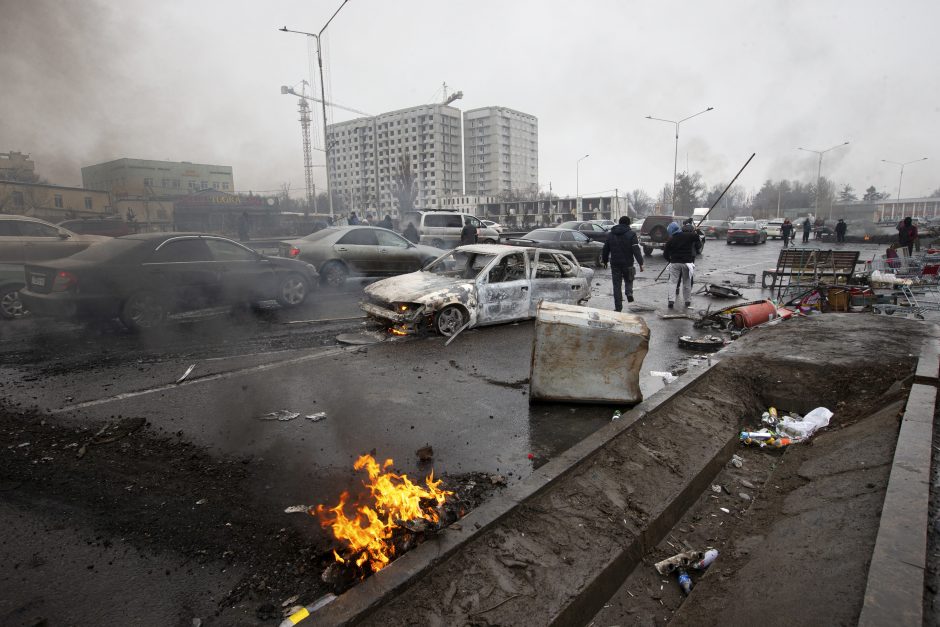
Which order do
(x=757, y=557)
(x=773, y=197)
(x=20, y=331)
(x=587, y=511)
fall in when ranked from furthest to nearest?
1. (x=773, y=197)
2. (x=20, y=331)
3. (x=587, y=511)
4. (x=757, y=557)

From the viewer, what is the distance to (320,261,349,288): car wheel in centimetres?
1166

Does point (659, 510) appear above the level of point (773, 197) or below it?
below

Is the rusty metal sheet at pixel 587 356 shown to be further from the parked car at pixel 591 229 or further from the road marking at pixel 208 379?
the parked car at pixel 591 229

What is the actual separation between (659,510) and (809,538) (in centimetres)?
87

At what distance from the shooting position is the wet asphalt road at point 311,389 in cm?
413

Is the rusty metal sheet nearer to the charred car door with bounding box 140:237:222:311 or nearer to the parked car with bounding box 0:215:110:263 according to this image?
the charred car door with bounding box 140:237:222:311

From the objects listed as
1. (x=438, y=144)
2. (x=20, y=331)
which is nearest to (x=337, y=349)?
(x=20, y=331)

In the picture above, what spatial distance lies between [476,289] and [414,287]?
97 cm

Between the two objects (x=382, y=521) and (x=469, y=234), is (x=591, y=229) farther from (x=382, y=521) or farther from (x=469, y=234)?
(x=382, y=521)

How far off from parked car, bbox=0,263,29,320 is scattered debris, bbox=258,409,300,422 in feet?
21.5

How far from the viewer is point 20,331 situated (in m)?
7.97

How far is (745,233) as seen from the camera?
31000 mm

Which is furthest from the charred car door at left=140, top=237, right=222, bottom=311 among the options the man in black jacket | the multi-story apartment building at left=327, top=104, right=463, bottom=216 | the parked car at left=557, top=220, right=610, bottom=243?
the multi-story apartment building at left=327, top=104, right=463, bottom=216

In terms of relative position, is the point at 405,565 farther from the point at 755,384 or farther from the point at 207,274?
the point at 207,274
